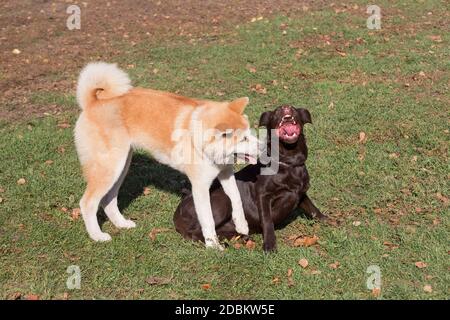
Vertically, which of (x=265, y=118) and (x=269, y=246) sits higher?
(x=265, y=118)

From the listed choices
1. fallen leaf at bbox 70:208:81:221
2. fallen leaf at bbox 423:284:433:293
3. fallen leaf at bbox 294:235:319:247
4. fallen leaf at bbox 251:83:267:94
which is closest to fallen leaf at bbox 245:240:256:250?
fallen leaf at bbox 294:235:319:247

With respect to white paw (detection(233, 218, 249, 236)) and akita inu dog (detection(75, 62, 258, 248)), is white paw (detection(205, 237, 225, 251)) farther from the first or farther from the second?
white paw (detection(233, 218, 249, 236))

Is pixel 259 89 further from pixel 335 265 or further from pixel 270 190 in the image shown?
pixel 335 265

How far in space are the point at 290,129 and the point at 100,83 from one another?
195cm

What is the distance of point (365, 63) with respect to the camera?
403 inches

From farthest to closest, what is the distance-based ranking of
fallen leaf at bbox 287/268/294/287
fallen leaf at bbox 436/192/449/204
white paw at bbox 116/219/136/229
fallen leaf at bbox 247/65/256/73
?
1. fallen leaf at bbox 247/65/256/73
2. fallen leaf at bbox 436/192/449/204
3. white paw at bbox 116/219/136/229
4. fallen leaf at bbox 287/268/294/287

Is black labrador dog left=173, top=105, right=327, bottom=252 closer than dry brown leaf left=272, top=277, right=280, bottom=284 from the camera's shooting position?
No

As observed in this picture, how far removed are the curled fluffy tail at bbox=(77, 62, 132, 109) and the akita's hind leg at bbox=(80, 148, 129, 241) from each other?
2.03 ft

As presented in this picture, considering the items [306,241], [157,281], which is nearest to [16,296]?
[157,281]

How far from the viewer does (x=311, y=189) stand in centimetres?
627

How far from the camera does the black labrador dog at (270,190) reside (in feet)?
16.4

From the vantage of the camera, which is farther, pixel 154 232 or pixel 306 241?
pixel 154 232

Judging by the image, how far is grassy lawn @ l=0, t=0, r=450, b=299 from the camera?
4.66 m

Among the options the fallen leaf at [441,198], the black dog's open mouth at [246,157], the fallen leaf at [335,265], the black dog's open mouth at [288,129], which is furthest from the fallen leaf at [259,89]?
the fallen leaf at [335,265]
